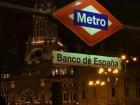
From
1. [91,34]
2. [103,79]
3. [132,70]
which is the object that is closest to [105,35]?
[91,34]

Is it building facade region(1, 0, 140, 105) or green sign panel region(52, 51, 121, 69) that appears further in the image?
building facade region(1, 0, 140, 105)

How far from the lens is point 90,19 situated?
23.2ft

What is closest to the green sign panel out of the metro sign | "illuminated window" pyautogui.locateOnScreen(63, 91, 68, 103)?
the metro sign

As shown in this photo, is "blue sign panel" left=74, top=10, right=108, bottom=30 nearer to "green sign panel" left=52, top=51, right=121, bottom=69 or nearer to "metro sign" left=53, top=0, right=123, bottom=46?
"metro sign" left=53, top=0, right=123, bottom=46

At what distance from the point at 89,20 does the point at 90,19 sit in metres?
0.03

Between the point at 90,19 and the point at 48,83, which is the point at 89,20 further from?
the point at 48,83

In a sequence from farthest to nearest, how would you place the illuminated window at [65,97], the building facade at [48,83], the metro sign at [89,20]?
the illuminated window at [65,97]
the building facade at [48,83]
the metro sign at [89,20]

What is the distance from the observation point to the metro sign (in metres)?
6.96

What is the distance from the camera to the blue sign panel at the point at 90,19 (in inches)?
276

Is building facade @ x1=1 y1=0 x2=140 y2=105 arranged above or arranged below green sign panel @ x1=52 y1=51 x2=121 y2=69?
above

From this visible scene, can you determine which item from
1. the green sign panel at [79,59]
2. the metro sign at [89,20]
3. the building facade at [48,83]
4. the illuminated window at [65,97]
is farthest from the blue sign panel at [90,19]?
the illuminated window at [65,97]

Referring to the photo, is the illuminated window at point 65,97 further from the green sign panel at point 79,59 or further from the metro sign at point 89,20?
the metro sign at point 89,20

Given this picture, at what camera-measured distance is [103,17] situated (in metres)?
7.29

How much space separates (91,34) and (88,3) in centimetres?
58
